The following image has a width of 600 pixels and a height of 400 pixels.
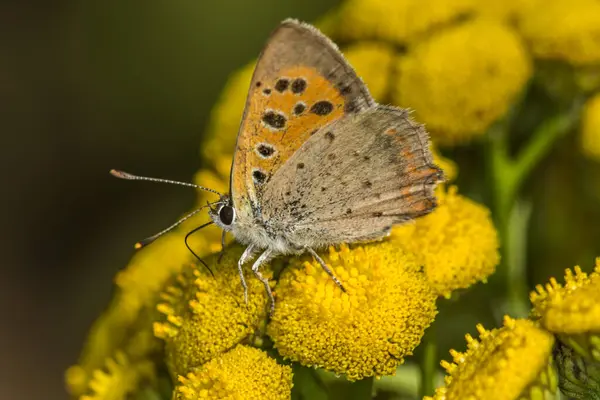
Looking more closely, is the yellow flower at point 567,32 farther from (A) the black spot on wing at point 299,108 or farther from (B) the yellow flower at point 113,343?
(B) the yellow flower at point 113,343

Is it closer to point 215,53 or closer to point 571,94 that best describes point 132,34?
point 215,53

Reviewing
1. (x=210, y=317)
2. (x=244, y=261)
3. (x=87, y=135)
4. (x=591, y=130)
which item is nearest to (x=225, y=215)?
(x=244, y=261)

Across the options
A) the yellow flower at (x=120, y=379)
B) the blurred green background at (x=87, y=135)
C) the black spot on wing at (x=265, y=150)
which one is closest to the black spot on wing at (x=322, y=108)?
A: the black spot on wing at (x=265, y=150)

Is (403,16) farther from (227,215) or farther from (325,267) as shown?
(325,267)

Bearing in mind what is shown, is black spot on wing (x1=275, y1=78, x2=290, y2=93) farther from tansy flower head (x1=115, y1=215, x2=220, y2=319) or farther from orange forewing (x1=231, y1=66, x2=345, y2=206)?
tansy flower head (x1=115, y1=215, x2=220, y2=319)

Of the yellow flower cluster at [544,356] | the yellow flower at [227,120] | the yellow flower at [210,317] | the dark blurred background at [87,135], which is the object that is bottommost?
the yellow flower cluster at [544,356]

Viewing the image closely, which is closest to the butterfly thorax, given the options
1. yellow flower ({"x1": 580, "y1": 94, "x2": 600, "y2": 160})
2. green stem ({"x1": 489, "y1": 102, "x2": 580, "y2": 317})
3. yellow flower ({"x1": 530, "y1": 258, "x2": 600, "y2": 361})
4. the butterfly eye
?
the butterfly eye
